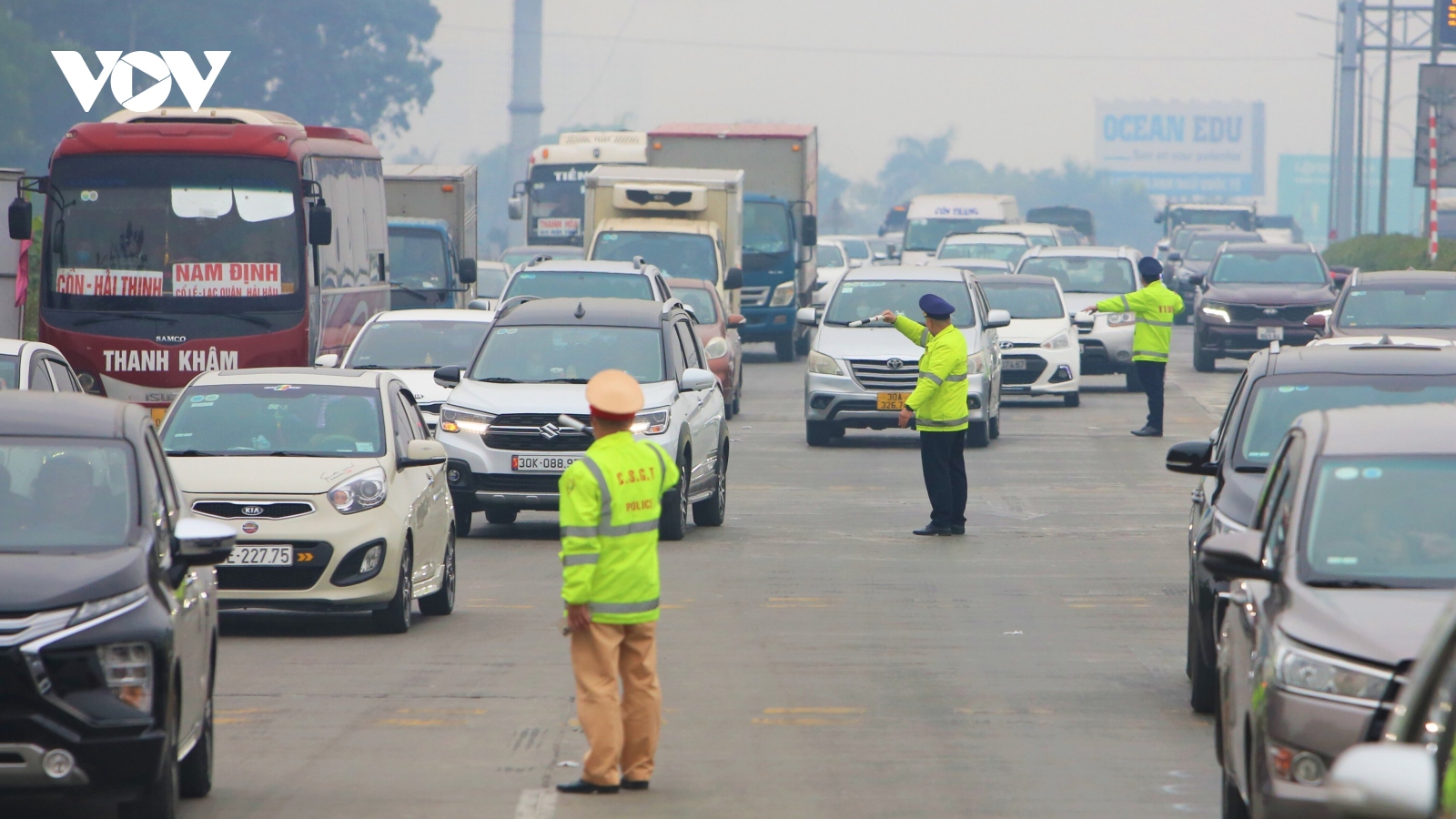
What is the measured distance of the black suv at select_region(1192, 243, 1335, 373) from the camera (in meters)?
34.7

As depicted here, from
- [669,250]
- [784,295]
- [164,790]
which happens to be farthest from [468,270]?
[164,790]

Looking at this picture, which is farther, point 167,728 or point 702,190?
point 702,190

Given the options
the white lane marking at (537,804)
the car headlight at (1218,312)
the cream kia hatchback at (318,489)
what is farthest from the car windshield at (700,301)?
the white lane marking at (537,804)

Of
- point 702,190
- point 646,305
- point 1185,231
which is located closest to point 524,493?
point 646,305

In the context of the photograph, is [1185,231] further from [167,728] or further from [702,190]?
[167,728]

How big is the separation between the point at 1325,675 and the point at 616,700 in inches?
110

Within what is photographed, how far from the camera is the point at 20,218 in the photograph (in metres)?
21.3

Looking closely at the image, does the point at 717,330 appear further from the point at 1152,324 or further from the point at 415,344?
the point at 415,344

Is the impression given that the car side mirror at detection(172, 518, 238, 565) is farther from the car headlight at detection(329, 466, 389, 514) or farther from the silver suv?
the silver suv

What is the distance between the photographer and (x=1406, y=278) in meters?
25.9

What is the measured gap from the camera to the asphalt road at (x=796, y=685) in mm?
8023

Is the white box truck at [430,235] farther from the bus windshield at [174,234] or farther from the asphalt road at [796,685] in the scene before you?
the asphalt road at [796,685]

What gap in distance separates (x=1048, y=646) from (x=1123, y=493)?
8720 mm

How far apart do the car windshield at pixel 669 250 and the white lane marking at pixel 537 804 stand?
81.8ft
